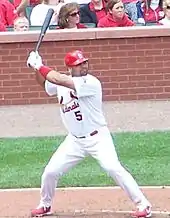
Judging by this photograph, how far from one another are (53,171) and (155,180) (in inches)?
69.7

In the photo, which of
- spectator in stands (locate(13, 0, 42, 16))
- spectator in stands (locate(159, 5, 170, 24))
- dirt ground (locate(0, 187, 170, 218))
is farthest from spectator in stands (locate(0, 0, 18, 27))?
dirt ground (locate(0, 187, 170, 218))

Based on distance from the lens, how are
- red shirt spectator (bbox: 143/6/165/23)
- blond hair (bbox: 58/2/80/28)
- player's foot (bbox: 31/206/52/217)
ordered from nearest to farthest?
player's foot (bbox: 31/206/52/217), blond hair (bbox: 58/2/80/28), red shirt spectator (bbox: 143/6/165/23)

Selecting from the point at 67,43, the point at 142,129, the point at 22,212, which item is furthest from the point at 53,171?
the point at 67,43

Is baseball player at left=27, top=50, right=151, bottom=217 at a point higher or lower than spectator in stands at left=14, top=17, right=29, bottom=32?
higher

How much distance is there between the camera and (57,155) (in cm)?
701

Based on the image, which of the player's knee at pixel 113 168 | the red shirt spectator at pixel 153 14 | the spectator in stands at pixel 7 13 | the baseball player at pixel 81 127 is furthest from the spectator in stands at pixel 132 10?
the player's knee at pixel 113 168

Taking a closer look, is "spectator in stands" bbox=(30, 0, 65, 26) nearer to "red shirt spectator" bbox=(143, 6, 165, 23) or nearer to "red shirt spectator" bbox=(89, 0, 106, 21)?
"red shirt spectator" bbox=(89, 0, 106, 21)

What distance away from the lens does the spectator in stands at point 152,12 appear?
1398cm

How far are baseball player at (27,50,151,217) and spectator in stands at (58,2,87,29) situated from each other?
4616mm

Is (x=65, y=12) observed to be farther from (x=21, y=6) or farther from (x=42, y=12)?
(x=21, y=6)

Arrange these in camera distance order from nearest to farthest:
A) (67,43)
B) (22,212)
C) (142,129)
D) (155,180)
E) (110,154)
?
(110,154)
(22,212)
(155,180)
(142,129)
(67,43)

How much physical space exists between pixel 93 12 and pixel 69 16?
1.65 metres

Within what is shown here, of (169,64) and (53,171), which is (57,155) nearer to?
(53,171)

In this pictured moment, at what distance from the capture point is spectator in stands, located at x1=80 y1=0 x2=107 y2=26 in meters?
13.4
